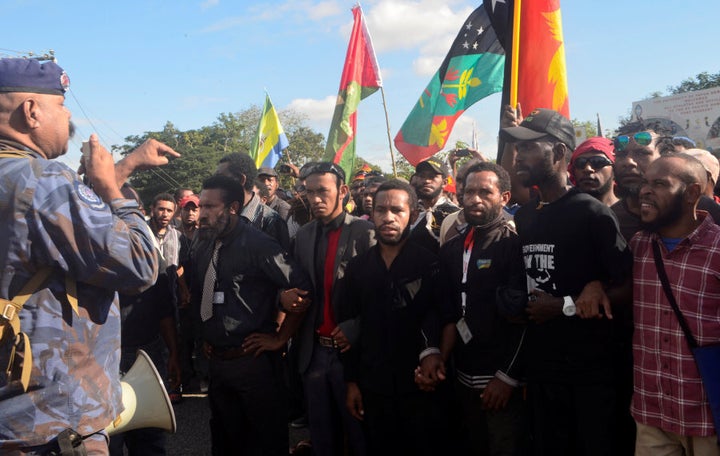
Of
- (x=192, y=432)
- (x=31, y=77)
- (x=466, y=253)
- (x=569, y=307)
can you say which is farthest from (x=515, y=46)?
(x=192, y=432)

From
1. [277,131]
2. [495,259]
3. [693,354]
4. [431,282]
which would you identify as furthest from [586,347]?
[277,131]

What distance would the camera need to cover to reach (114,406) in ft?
7.11

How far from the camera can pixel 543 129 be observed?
3.25 metres

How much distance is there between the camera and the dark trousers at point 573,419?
8.96 ft

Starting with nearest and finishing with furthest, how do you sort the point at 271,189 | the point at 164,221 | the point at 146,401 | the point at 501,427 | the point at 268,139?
the point at 146,401 < the point at 501,427 < the point at 164,221 < the point at 271,189 < the point at 268,139

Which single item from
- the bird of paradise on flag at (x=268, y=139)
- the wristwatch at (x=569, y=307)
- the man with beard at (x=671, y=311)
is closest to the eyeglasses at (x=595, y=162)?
the man with beard at (x=671, y=311)

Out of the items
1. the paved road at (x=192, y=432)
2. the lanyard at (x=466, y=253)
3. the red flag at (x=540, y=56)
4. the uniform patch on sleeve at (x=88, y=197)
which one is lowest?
the paved road at (x=192, y=432)

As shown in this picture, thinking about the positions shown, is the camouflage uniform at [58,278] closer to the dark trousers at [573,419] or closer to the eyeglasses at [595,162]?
the dark trousers at [573,419]

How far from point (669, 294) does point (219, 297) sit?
2649mm

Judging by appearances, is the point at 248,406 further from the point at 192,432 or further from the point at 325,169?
the point at 192,432

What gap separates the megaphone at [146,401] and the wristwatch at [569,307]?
6.29ft

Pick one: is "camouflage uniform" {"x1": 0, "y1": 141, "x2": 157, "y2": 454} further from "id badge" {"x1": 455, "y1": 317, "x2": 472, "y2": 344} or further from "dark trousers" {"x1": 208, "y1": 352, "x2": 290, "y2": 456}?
"id badge" {"x1": 455, "y1": 317, "x2": 472, "y2": 344}

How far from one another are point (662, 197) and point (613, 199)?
143 centimetres

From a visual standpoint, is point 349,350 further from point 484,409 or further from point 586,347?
point 586,347
